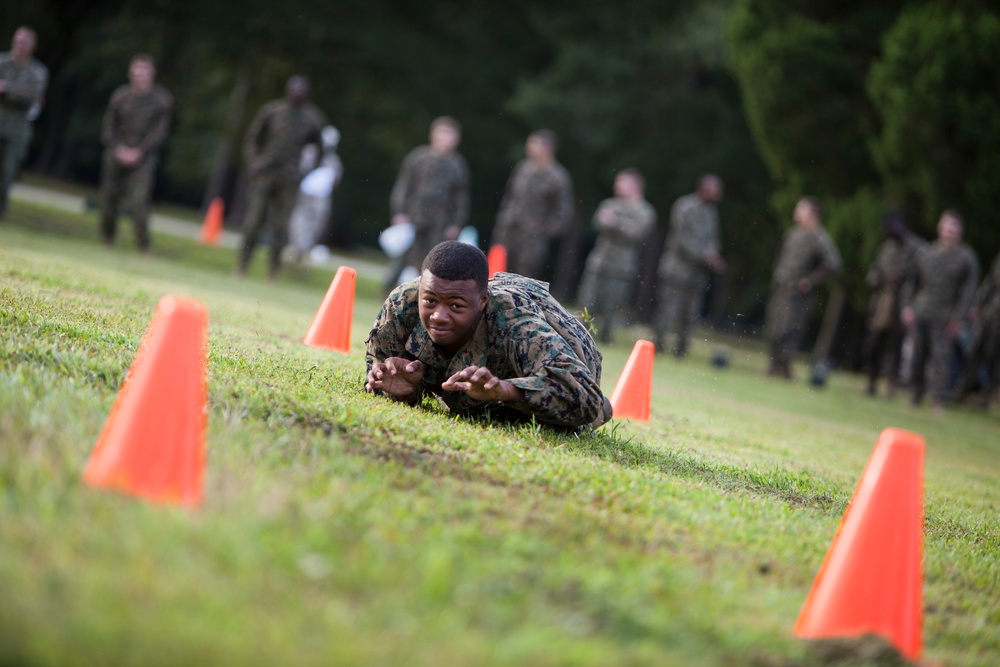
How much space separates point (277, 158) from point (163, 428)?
44.5 feet

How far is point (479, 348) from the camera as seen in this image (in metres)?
5.58

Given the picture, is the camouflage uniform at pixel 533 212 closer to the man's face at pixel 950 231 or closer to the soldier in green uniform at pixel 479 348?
the man's face at pixel 950 231

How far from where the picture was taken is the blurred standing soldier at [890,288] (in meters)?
18.8

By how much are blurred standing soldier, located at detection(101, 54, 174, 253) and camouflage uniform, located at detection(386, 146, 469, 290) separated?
12.5ft

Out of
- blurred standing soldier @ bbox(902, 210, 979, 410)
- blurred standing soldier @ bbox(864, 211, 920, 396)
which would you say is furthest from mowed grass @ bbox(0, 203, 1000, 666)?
blurred standing soldier @ bbox(864, 211, 920, 396)

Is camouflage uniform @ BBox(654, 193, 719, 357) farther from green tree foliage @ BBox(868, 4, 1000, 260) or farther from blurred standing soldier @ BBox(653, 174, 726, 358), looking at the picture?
green tree foliage @ BBox(868, 4, 1000, 260)

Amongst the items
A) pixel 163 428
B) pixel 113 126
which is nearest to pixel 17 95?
pixel 113 126

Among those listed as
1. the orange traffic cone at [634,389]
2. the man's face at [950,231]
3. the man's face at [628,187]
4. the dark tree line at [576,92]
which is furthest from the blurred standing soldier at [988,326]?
the orange traffic cone at [634,389]

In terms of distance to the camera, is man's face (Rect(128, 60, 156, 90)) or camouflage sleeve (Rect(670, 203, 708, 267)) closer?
man's face (Rect(128, 60, 156, 90))

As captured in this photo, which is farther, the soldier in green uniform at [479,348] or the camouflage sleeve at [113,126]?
the camouflage sleeve at [113,126]

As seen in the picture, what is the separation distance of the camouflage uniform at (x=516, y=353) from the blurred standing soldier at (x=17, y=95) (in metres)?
11.0

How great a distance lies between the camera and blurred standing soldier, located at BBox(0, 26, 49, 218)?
14711mm

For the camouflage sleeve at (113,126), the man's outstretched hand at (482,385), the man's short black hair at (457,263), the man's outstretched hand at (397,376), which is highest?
the camouflage sleeve at (113,126)

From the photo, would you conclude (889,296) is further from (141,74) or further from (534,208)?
(141,74)
